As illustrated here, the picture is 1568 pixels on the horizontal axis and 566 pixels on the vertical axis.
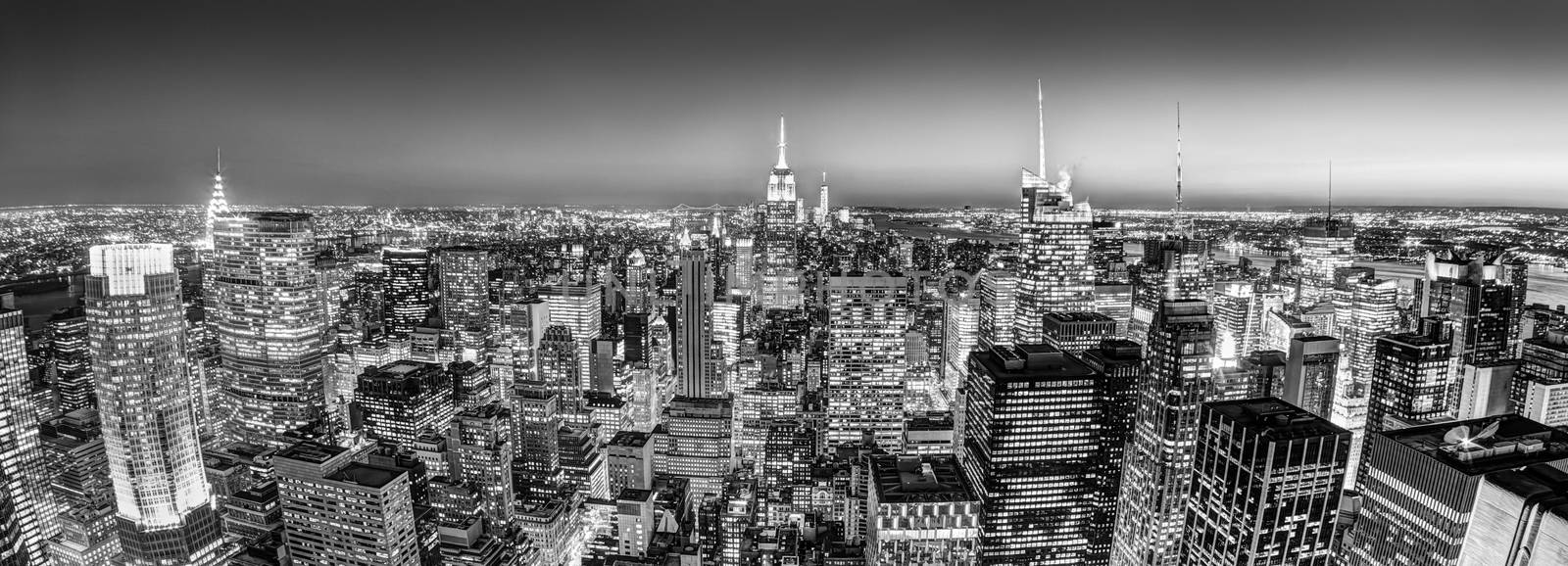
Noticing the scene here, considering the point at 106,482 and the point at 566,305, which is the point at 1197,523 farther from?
the point at 566,305

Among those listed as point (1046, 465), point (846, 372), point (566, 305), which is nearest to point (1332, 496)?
point (1046, 465)

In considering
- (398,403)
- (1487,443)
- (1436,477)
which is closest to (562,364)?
(398,403)

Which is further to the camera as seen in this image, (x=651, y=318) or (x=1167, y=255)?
(x=651, y=318)

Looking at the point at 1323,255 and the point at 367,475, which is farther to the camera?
the point at 1323,255

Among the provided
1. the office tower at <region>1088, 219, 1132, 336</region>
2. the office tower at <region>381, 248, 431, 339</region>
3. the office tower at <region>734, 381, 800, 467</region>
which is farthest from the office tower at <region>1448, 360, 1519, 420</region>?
the office tower at <region>381, 248, 431, 339</region>

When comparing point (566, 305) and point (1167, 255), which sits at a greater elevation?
point (1167, 255)

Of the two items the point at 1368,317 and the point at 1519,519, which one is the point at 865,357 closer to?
the point at 1368,317

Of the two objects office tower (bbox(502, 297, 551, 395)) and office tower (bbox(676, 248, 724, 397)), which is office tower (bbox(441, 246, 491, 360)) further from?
office tower (bbox(676, 248, 724, 397))
